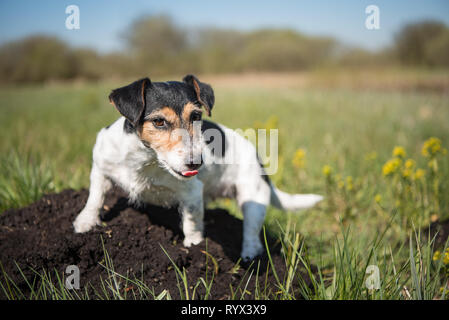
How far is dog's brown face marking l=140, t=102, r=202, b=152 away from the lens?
7.32ft

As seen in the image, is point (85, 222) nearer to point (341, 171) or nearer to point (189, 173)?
point (189, 173)

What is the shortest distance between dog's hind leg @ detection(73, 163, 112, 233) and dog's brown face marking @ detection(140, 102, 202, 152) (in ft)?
1.96

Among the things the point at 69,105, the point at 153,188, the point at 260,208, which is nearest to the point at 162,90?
the point at 153,188

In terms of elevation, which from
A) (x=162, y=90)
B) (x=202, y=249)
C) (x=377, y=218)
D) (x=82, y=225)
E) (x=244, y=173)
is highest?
(x=162, y=90)

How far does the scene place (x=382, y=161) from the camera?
5203 millimetres

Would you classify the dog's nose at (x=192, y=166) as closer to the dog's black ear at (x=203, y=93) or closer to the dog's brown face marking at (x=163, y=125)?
the dog's brown face marking at (x=163, y=125)

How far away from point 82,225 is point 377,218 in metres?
3.20

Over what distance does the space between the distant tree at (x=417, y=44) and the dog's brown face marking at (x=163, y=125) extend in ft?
71.5

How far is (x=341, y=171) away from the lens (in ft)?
16.6

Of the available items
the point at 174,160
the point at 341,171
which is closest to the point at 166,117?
the point at 174,160

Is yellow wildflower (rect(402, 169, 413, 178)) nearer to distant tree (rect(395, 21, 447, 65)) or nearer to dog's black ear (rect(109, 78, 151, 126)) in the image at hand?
dog's black ear (rect(109, 78, 151, 126))

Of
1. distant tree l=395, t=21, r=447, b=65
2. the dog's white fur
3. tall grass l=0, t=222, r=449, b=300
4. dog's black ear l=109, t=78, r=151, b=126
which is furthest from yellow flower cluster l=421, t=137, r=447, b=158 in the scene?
distant tree l=395, t=21, r=447, b=65

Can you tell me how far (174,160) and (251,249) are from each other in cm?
116
